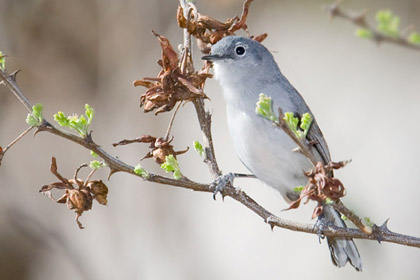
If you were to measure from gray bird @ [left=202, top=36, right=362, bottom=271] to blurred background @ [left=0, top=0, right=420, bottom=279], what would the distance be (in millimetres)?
341

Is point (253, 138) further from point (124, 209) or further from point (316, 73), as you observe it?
point (124, 209)

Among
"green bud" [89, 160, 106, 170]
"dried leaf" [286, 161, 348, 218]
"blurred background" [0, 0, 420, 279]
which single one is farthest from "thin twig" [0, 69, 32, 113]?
"blurred background" [0, 0, 420, 279]

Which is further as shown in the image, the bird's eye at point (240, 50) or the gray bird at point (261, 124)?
the bird's eye at point (240, 50)

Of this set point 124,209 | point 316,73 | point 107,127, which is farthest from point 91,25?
point 316,73

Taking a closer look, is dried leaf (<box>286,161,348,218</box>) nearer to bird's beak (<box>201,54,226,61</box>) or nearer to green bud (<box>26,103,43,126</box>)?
green bud (<box>26,103,43,126</box>)

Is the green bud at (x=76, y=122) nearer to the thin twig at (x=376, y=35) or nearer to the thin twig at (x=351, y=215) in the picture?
the thin twig at (x=351, y=215)

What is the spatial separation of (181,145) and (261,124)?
2874 mm

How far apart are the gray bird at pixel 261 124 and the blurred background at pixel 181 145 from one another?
0.34m

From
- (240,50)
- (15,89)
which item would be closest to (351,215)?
(15,89)

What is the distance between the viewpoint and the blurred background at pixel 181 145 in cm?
478

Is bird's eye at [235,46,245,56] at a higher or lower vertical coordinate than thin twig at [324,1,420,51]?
higher

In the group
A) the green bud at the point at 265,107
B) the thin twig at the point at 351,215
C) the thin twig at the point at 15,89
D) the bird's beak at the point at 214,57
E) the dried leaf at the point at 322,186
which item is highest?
the bird's beak at the point at 214,57

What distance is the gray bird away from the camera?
131 inches

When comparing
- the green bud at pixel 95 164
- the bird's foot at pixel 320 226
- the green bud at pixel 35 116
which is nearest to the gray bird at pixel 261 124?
the bird's foot at pixel 320 226
